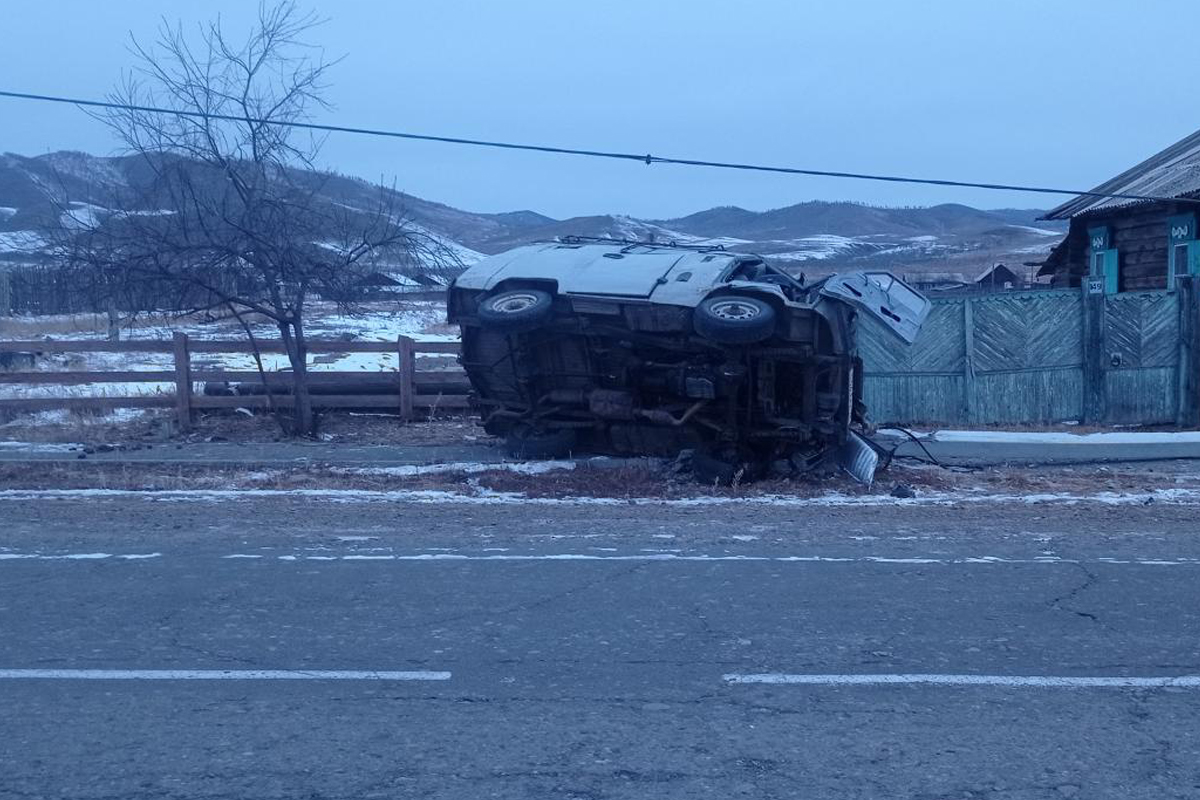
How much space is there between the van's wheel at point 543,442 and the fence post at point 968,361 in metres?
6.58

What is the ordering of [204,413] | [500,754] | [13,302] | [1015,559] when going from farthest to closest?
[13,302] → [204,413] → [1015,559] → [500,754]

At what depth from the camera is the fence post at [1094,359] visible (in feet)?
59.8

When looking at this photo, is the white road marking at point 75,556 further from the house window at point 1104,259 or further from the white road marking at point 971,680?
the house window at point 1104,259

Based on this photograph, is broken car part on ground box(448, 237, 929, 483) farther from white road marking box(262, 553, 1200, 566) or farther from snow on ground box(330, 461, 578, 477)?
white road marking box(262, 553, 1200, 566)

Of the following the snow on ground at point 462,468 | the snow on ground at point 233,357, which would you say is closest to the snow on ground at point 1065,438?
the snow on ground at point 462,468

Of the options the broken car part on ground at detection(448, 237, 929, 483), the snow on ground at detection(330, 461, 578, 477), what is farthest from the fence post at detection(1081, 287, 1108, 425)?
the snow on ground at detection(330, 461, 578, 477)

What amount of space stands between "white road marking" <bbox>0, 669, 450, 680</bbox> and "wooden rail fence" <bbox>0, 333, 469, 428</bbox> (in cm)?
1110

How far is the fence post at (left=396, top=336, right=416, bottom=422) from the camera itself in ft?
58.7

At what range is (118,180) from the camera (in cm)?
2059

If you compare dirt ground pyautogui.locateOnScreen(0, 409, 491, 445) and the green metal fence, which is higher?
the green metal fence

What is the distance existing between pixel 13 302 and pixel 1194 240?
35.5m

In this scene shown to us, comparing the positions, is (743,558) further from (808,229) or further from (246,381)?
(808,229)

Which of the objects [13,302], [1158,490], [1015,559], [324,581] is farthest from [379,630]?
[13,302]

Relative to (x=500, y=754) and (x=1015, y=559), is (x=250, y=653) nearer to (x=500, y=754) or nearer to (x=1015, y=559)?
(x=500, y=754)
